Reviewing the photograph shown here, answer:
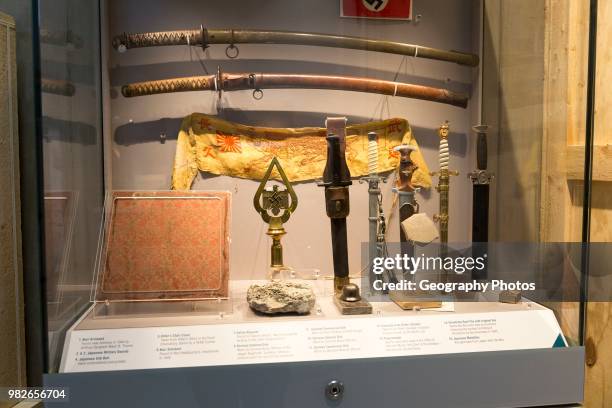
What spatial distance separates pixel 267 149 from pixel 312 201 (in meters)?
0.24

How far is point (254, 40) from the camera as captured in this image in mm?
1893

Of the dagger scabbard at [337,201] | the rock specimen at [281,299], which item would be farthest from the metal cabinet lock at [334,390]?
the dagger scabbard at [337,201]

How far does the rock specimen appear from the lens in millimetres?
1607

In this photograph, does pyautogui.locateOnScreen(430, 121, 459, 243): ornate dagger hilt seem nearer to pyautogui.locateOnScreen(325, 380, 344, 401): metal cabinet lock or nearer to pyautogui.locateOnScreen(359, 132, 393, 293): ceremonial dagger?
pyautogui.locateOnScreen(359, 132, 393, 293): ceremonial dagger

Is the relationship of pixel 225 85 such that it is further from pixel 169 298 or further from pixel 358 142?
pixel 169 298

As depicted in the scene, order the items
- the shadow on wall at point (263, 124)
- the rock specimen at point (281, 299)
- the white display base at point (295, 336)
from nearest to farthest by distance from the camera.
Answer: the white display base at point (295, 336) → the rock specimen at point (281, 299) → the shadow on wall at point (263, 124)

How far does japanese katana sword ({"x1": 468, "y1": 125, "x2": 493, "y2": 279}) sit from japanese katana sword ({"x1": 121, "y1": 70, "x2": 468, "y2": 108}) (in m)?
0.15

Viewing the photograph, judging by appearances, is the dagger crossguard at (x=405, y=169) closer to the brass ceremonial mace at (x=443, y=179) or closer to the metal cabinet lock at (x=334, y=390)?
→ the brass ceremonial mace at (x=443, y=179)

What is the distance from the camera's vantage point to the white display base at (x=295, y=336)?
4.69 ft

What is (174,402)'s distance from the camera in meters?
1.40

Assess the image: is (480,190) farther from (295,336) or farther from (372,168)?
(295,336)

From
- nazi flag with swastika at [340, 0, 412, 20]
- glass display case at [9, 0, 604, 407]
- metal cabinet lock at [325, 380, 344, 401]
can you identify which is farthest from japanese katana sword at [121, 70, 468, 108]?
metal cabinet lock at [325, 380, 344, 401]

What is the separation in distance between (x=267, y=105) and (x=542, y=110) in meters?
0.95

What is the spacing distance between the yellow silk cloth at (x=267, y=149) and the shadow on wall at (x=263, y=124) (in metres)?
0.02
